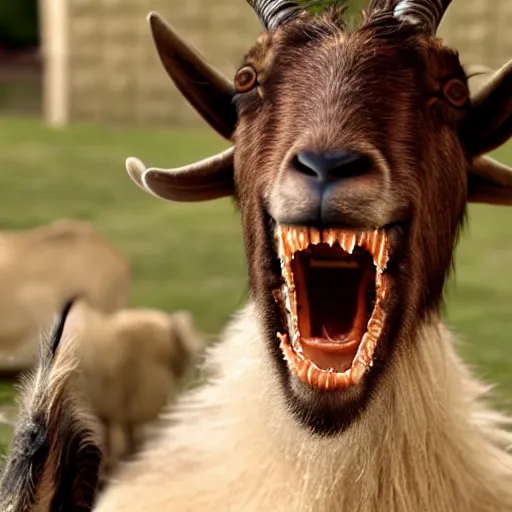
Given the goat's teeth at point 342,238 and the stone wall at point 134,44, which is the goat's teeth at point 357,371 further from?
the stone wall at point 134,44

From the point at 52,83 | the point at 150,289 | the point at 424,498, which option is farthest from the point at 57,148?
the point at 424,498

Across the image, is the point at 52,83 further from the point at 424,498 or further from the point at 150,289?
the point at 424,498

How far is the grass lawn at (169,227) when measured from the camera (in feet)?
14.7

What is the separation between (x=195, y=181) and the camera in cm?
182

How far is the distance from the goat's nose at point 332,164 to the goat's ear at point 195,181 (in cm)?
37

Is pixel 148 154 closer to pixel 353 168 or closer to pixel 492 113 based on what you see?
pixel 492 113

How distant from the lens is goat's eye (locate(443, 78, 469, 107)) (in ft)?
5.16

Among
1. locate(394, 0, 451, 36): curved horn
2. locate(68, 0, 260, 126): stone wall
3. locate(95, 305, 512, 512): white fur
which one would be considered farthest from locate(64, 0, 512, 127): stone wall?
locate(394, 0, 451, 36): curved horn

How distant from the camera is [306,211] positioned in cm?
141

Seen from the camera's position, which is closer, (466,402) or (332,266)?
(332,266)

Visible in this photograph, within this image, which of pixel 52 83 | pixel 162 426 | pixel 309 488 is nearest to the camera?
pixel 309 488

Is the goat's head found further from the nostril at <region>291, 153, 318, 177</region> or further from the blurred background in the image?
the blurred background

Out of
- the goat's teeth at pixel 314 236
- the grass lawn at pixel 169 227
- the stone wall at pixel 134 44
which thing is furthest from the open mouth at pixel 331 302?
the stone wall at pixel 134 44

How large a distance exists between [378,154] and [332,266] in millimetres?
150
